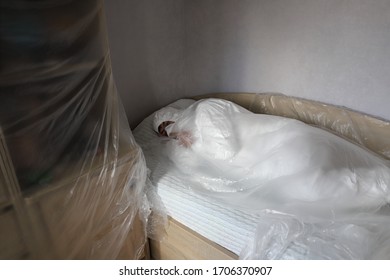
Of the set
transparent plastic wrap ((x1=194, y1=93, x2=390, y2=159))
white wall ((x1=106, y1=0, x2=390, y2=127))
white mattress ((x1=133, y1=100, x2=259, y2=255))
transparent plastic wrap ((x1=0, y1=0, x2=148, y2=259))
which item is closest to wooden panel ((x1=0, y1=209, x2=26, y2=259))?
transparent plastic wrap ((x1=0, y1=0, x2=148, y2=259))

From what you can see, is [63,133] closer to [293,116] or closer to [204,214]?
[204,214]

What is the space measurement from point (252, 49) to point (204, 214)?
108 centimetres

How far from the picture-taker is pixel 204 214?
91 centimetres

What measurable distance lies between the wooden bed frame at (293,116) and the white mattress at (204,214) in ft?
0.12

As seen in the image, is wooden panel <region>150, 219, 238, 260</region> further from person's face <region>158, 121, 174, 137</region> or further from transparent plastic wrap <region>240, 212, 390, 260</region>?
person's face <region>158, 121, 174, 137</region>

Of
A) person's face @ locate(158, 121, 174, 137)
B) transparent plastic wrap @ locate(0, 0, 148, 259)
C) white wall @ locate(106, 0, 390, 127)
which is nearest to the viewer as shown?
transparent plastic wrap @ locate(0, 0, 148, 259)

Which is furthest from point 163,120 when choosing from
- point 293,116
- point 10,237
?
point 10,237

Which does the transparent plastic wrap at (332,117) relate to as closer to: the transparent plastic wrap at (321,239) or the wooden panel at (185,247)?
the transparent plastic wrap at (321,239)

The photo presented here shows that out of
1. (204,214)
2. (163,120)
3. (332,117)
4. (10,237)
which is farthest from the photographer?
(163,120)

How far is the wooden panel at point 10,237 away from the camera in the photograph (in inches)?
24.6

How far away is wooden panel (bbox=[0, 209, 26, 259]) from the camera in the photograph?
0.63m

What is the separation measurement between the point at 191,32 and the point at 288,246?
1.50 m

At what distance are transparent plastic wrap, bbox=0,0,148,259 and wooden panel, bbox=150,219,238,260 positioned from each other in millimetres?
198
